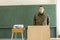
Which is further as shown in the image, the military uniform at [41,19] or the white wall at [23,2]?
the white wall at [23,2]

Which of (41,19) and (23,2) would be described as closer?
(41,19)

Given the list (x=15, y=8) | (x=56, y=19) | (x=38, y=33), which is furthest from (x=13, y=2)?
(x=38, y=33)

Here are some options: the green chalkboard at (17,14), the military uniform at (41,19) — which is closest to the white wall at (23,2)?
the green chalkboard at (17,14)

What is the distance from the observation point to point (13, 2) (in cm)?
677

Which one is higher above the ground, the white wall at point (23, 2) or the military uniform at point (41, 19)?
the white wall at point (23, 2)

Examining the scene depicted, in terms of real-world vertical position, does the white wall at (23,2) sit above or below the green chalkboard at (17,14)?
above

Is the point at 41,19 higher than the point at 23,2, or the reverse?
the point at 23,2

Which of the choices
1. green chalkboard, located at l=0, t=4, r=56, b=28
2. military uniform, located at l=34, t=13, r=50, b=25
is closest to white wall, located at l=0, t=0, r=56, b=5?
green chalkboard, located at l=0, t=4, r=56, b=28

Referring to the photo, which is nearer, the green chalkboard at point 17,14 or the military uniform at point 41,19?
the military uniform at point 41,19

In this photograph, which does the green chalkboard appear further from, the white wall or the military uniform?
the military uniform

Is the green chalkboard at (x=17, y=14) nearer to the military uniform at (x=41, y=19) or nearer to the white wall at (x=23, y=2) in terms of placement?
the white wall at (x=23, y=2)

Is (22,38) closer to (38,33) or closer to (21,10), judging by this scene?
(21,10)

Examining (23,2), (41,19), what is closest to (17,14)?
(23,2)

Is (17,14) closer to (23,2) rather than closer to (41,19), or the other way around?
(23,2)
